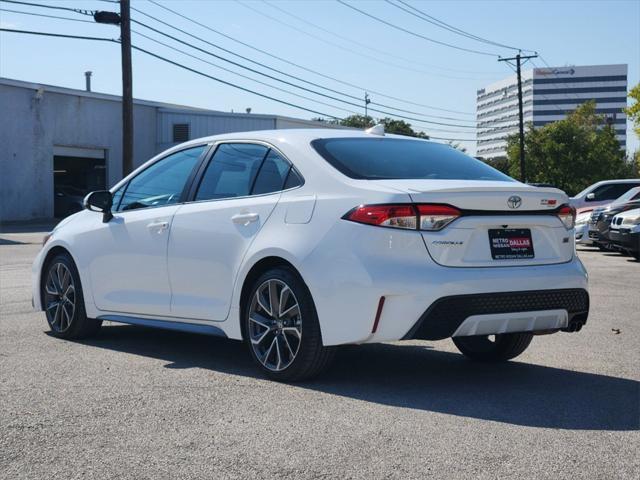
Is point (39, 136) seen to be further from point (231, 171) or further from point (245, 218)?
point (245, 218)

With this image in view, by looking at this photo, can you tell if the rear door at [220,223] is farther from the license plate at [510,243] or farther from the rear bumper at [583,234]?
the rear bumper at [583,234]

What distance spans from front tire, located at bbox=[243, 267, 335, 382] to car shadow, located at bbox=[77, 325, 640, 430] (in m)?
0.17

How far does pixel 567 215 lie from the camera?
20.1ft

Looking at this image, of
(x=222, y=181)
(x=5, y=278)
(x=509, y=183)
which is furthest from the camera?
(x=5, y=278)

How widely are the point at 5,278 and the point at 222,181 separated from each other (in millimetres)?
8000

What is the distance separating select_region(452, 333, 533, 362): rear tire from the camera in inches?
265

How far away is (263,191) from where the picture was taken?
6367mm

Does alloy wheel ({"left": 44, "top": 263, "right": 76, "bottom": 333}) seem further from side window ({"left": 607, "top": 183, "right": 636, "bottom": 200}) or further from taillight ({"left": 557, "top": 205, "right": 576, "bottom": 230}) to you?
side window ({"left": 607, "top": 183, "right": 636, "bottom": 200})

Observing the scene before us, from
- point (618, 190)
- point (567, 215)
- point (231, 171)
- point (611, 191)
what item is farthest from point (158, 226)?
point (618, 190)

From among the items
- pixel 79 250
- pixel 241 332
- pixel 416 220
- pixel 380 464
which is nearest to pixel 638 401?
pixel 416 220

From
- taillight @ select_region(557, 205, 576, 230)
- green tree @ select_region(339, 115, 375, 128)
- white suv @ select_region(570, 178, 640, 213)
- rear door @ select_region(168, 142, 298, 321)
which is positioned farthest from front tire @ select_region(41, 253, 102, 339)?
green tree @ select_region(339, 115, 375, 128)

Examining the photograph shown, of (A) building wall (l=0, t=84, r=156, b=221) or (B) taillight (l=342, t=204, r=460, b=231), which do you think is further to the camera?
(A) building wall (l=0, t=84, r=156, b=221)

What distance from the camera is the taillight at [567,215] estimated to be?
6090mm

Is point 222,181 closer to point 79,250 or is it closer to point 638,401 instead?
point 79,250
